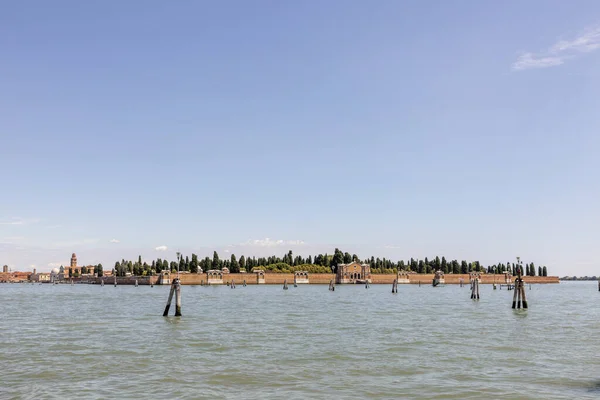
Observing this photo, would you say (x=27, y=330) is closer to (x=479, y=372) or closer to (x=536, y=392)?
(x=479, y=372)

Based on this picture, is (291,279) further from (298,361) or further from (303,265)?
(298,361)

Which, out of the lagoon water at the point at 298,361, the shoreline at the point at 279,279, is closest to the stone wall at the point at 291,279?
the shoreline at the point at 279,279

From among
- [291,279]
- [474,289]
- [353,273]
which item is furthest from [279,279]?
[474,289]

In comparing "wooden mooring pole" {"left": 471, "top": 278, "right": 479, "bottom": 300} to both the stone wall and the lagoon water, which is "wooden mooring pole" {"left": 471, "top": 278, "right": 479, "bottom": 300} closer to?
the lagoon water

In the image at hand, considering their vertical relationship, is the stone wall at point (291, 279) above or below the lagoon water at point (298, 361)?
below

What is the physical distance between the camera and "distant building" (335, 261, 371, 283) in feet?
512

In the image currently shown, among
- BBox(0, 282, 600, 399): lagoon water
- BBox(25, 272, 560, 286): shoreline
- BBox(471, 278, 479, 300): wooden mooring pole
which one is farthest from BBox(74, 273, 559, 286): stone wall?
BBox(0, 282, 600, 399): lagoon water

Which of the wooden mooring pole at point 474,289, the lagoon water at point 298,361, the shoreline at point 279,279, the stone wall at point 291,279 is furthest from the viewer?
the stone wall at point 291,279

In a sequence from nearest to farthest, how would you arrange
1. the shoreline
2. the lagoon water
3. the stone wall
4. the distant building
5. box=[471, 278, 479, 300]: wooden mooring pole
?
the lagoon water < box=[471, 278, 479, 300]: wooden mooring pole < the shoreline < the stone wall < the distant building

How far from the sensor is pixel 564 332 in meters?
28.3

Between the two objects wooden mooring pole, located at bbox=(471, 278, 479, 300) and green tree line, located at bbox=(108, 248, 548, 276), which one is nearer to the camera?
wooden mooring pole, located at bbox=(471, 278, 479, 300)

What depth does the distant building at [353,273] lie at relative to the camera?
156125 mm

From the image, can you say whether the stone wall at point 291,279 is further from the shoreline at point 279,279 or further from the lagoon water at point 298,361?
the lagoon water at point 298,361

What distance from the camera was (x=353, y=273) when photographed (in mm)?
157125
